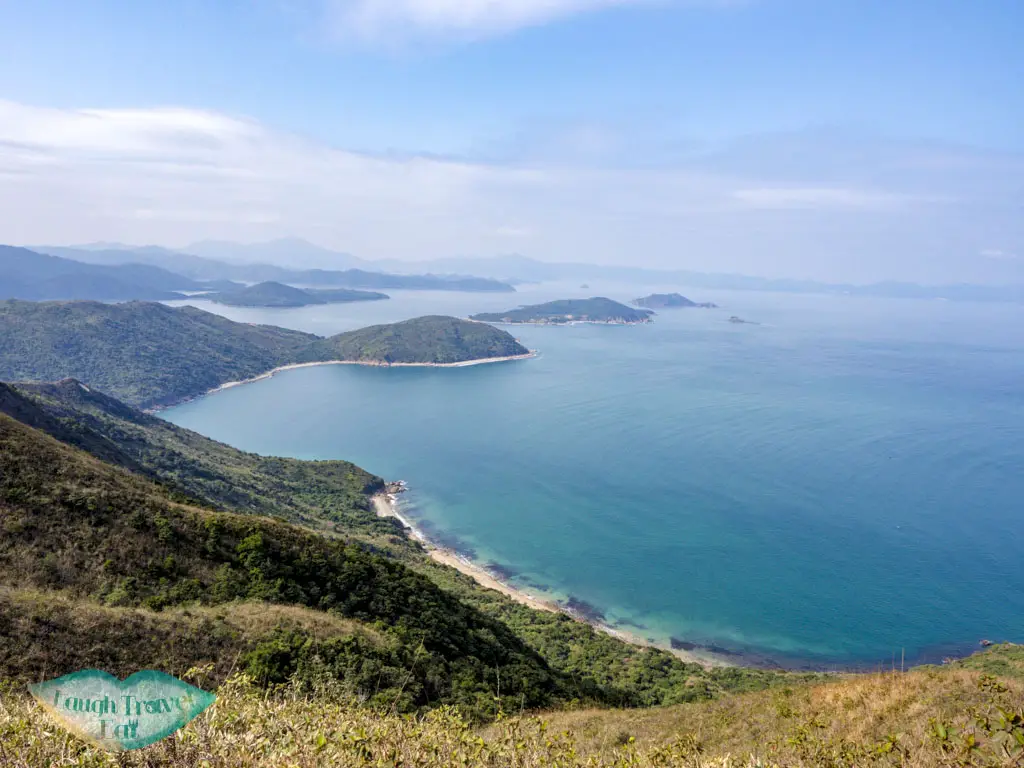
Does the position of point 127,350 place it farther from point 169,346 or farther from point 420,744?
point 420,744

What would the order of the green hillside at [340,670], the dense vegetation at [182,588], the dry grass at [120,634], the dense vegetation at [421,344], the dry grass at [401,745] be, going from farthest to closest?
1. the dense vegetation at [421,344]
2. the dense vegetation at [182,588]
3. the dry grass at [120,634]
4. the green hillside at [340,670]
5. the dry grass at [401,745]

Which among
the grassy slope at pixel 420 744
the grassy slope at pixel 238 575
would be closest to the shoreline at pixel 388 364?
the grassy slope at pixel 238 575

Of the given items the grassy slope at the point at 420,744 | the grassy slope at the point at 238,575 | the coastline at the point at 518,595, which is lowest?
the coastline at the point at 518,595

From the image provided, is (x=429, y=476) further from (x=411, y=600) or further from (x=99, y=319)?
(x=99, y=319)

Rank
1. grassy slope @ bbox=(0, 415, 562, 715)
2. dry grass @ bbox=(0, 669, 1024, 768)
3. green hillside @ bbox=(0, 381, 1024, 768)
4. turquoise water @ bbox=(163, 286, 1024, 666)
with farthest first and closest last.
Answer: turquoise water @ bbox=(163, 286, 1024, 666) → grassy slope @ bbox=(0, 415, 562, 715) → green hillside @ bbox=(0, 381, 1024, 768) → dry grass @ bbox=(0, 669, 1024, 768)

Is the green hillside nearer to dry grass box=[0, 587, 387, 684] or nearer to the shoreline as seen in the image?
dry grass box=[0, 587, 387, 684]

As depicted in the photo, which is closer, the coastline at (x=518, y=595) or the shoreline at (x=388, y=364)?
the coastline at (x=518, y=595)

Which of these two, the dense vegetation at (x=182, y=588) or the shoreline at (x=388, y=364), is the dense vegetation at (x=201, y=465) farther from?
the shoreline at (x=388, y=364)

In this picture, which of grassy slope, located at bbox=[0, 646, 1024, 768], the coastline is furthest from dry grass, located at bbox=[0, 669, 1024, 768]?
the coastline
